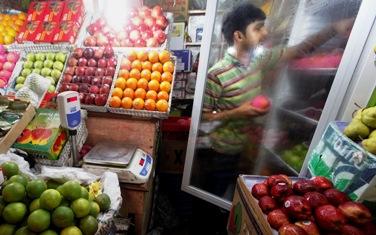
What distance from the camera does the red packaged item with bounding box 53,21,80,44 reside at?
2.23m

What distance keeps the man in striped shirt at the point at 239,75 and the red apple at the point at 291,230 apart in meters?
1.06

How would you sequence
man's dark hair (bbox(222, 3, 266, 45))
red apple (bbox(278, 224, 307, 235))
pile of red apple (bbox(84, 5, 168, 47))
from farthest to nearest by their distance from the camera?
1. pile of red apple (bbox(84, 5, 168, 47))
2. man's dark hair (bbox(222, 3, 266, 45))
3. red apple (bbox(278, 224, 307, 235))

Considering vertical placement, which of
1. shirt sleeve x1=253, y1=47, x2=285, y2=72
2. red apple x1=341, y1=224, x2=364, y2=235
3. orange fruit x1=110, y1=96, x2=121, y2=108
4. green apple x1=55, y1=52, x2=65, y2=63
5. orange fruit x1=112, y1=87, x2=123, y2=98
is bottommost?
red apple x1=341, y1=224, x2=364, y2=235

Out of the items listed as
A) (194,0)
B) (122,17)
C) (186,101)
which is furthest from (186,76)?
(194,0)

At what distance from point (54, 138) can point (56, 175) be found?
0.34 metres

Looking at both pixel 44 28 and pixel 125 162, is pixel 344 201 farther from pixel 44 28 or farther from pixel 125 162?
pixel 44 28

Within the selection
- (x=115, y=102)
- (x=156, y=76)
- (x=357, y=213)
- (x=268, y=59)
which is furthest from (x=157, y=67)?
(x=357, y=213)

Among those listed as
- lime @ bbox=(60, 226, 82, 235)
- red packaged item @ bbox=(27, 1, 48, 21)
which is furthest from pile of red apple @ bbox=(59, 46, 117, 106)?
lime @ bbox=(60, 226, 82, 235)

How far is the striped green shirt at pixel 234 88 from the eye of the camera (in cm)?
183

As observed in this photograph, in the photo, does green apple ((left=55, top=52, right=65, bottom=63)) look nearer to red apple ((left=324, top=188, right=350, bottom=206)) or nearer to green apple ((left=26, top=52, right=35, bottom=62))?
green apple ((left=26, top=52, right=35, bottom=62))

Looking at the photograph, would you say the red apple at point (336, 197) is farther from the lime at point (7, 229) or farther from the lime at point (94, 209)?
the lime at point (7, 229)

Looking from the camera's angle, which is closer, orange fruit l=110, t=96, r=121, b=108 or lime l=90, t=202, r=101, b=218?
lime l=90, t=202, r=101, b=218

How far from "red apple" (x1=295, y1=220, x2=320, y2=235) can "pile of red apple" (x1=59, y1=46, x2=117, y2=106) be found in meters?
1.57

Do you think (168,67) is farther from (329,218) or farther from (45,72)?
(329,218)
